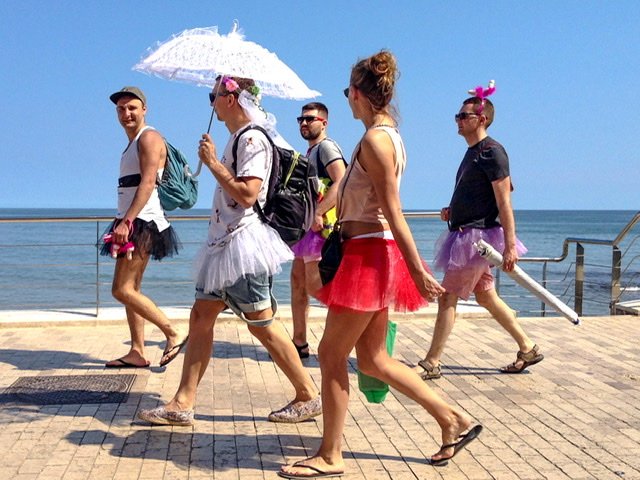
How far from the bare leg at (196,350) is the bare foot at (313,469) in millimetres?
887

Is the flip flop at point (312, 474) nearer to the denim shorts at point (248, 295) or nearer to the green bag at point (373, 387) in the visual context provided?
the green bag at point (373, 387)

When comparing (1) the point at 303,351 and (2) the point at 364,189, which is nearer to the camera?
(2) the point at 364,189

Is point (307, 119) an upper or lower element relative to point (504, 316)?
upper

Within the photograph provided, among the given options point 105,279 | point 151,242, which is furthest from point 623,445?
point 105,279

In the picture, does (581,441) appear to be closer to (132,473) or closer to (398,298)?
(398,298)

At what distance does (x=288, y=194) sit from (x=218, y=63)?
0.77 meters

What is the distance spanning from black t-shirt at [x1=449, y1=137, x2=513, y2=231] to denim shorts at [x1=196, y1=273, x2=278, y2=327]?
1848 millimetres

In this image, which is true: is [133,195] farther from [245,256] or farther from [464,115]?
[464,115]

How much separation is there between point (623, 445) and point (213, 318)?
88.4 inches

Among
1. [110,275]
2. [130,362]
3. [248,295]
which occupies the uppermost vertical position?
[248,295]

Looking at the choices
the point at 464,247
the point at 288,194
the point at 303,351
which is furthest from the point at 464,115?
the point at 303,351

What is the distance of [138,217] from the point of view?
5.63 metres

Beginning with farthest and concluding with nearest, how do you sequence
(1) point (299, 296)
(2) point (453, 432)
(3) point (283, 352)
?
1. (1) point (299, 296)
2. (3) point (283, 352)
3. (2) point (453, 432)

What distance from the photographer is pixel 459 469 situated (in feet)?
12.6
